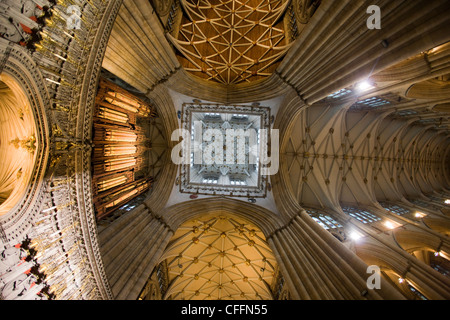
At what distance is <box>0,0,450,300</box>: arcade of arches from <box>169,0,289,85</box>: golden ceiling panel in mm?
104

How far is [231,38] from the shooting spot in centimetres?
1062

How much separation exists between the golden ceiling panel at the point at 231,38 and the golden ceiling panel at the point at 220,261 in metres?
10.0

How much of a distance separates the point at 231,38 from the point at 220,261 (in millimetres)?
15168

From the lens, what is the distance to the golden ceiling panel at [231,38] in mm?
9977

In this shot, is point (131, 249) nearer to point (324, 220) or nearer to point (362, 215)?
point (324, 220)

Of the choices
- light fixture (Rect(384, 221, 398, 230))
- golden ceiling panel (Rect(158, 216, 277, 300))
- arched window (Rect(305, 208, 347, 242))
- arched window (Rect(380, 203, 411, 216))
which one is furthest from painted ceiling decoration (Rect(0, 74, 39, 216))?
arched window (Rect(380, 203, 411, 216))

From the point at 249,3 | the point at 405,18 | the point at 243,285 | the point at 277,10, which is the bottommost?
the point at 243,285

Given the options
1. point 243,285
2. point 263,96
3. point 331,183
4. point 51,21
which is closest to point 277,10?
point 263,96

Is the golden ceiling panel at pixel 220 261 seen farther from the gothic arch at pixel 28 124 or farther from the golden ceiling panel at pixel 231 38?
the golden ceiling panel at pixel 231 38

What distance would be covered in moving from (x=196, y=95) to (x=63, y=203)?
8.33m

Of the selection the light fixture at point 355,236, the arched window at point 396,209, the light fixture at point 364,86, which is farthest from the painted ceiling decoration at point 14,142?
the arched window at point 396,209

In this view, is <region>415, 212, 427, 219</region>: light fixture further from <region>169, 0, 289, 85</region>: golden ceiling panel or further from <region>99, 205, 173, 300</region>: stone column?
<region>99, 205, 173, 300</region>: stone column

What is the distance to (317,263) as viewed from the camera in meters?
6.31
